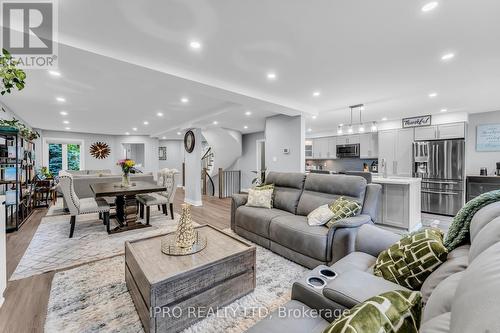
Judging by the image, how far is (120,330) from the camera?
5.23 ft

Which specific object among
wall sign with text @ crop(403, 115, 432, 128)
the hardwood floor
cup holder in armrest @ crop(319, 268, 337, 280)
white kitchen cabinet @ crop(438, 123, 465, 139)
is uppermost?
wall sign with text @ crop(403, 115, 432, 128)

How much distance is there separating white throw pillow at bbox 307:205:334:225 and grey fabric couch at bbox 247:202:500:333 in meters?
0.76

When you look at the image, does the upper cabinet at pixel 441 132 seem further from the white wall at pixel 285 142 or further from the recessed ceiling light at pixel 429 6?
the recessed ceiling light at pixel 429 6

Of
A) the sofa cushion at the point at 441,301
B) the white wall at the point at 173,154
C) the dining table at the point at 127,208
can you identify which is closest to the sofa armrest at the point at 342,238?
the sofa cushion at the point at 441,301

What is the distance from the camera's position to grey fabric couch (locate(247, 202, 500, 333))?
0.44 meters

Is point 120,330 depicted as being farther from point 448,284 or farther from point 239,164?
point 239,164

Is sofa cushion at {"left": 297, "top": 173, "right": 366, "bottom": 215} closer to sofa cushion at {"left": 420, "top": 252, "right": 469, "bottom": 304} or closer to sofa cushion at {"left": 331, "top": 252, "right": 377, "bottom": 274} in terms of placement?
sofa cushion at {"left": 331, "top": 252, "right": 377, "bottom": 274}

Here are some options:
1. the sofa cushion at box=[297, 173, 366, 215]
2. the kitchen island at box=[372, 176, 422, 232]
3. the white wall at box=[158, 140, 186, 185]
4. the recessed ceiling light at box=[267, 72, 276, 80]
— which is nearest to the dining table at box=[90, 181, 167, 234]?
the sofa cushion at box=[297, 173, 366, 215]

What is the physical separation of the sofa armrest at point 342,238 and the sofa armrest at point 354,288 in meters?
1.06

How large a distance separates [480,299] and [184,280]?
1589 millimetres

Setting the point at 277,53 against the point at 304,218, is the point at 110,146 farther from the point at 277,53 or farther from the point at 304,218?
the point at 304,218

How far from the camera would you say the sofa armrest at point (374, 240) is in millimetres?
1802

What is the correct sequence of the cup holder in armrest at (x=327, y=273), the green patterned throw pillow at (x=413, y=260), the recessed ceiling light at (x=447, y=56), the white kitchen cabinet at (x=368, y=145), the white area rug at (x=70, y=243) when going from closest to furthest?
the green patterned throw pillow at (x=413, y=260) < the cup holder in armrest at (x=327, y=273) < the recessed ceiling light at (x=447, y=56) < the white area rug at (x=70, y=243) < the white kitchen cabinet at (x=368, y=145)

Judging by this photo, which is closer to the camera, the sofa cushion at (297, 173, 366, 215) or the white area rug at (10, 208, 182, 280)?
the white area rug at (10, 208, 182, 280)
